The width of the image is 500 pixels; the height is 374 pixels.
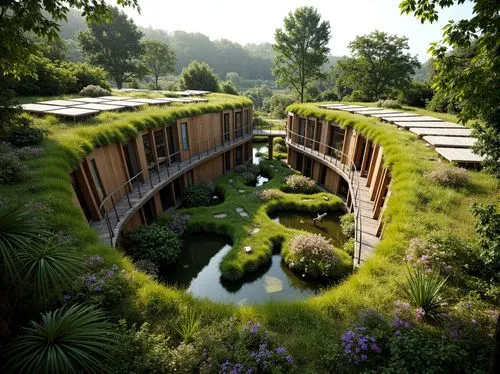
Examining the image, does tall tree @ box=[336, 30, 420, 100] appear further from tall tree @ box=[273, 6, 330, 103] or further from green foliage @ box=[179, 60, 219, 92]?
green foliage @ box=[179, 60, 219, 92]

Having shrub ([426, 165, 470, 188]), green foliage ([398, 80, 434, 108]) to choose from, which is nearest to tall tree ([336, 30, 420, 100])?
green foliage ([398, 80, 434, 108])

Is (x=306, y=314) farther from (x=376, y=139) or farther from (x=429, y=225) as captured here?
(x=376, y=139)

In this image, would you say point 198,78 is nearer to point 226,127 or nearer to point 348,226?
point 226,127

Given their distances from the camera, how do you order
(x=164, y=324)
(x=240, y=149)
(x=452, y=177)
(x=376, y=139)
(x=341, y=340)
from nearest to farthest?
(x=341, y=340), (x=164, y=324), (x=452, y=177), (x=376, y=139), (x=240, y=149)

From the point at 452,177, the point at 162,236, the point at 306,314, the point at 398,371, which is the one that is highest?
the point at 452,177

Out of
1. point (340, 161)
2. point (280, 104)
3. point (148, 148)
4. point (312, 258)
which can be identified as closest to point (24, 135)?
point (148, 148)

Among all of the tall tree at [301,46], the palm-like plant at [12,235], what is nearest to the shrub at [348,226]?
the palm-like plant at [12,235]

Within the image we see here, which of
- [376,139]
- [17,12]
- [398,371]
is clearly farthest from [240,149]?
[398,371]
